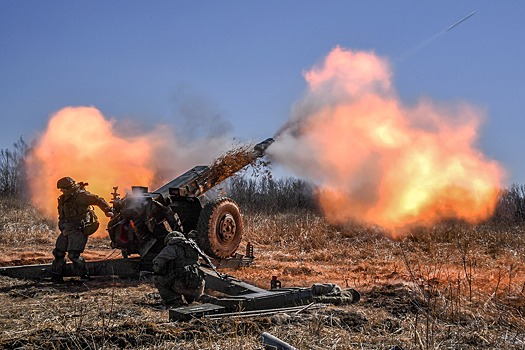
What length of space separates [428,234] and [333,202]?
4.67m

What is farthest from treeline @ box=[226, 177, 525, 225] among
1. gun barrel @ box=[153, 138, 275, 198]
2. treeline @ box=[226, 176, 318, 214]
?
gun barrel @ box=[153, 138, 275, 198]

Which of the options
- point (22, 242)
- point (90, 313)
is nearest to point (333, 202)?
point (22, 242)

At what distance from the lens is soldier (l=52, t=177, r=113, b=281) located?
412 inches

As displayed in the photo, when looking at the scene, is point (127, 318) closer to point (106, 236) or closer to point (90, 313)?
point (90, 313)

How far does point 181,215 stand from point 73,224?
93.5 inches

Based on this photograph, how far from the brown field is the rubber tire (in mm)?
755

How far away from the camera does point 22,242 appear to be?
59.5ft

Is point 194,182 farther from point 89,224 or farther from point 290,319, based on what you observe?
point 290,319

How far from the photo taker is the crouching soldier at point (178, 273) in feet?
25.6

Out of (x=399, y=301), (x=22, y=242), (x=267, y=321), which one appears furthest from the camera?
(x=22, y=242)

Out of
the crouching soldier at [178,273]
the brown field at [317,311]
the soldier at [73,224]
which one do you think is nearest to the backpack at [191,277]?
the crouching soldier at [178,273]

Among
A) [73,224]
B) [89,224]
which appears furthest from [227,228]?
[73,224]

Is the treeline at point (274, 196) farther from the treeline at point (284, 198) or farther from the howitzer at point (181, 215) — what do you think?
the howitzer at point (181, 215)

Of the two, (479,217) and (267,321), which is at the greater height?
(479,217)
